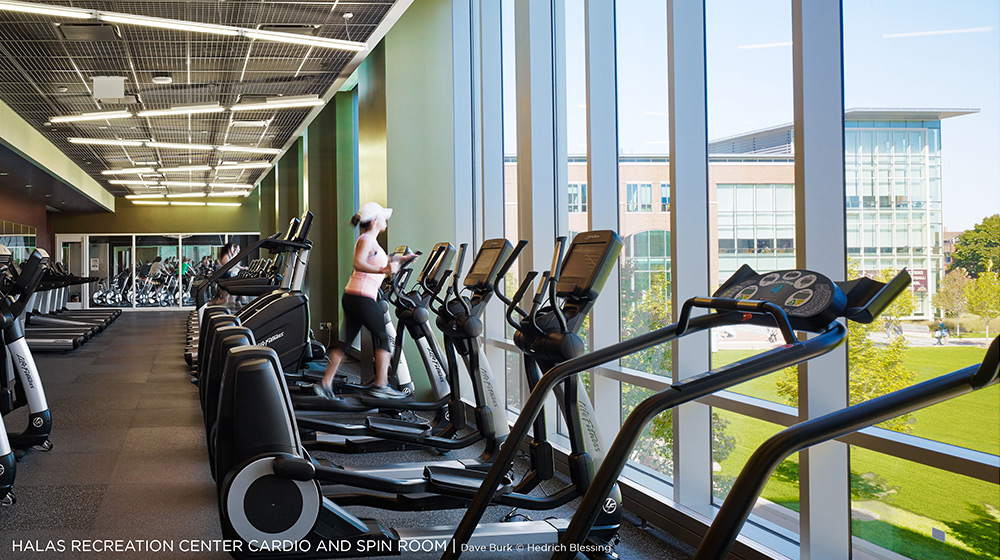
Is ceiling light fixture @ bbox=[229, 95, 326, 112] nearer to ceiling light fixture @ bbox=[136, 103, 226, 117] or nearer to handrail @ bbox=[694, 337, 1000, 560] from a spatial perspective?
ceiling light fixture @ bbox=[136, 103, 226, 117]

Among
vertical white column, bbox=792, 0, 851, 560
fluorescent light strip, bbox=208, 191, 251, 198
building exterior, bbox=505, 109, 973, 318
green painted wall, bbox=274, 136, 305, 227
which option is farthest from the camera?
fluorescent light strip, bbox=208, 191, 251, 198

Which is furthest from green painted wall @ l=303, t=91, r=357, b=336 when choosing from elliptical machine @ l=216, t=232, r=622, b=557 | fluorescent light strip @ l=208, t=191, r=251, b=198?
fluorescent light strip @ l=208, t=191, r=251, b=198

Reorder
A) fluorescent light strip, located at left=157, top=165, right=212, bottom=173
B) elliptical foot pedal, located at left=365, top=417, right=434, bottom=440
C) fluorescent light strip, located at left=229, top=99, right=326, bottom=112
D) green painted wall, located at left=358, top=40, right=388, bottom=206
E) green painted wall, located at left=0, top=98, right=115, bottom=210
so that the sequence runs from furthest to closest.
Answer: fluorescent light strip, located at left=157, top=165, right=212, bottom=173
green painted wall, located at left=0, top=98, right=115, bottom=210
fluorescent light strip, located at left=229, top=99, right=326, bottom=112
green painted wall, located at left=358, top=40, right=388, bottom=206
elliptical foot pedal, located at left=365, top=417, right=434, bottom=440

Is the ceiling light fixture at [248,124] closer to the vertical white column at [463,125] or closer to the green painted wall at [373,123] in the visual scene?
the green painted wall at [373,123]

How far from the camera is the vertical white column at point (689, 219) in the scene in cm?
334

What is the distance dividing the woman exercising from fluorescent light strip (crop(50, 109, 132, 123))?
576cm

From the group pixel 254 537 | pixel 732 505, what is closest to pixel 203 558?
pixel 254 537

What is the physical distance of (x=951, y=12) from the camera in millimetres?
2324

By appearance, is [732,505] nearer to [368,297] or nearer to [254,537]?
[254,537]

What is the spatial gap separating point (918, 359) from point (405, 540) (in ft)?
5.98

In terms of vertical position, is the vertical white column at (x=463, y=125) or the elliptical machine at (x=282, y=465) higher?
the vertical white column at (x=463, y=125)

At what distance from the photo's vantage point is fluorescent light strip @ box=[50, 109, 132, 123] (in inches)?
373

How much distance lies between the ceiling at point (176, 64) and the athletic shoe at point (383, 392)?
307 cm

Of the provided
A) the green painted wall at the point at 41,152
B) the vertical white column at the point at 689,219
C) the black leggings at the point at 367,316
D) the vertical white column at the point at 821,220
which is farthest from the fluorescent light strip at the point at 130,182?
the vertical white column at the point at 821,220
